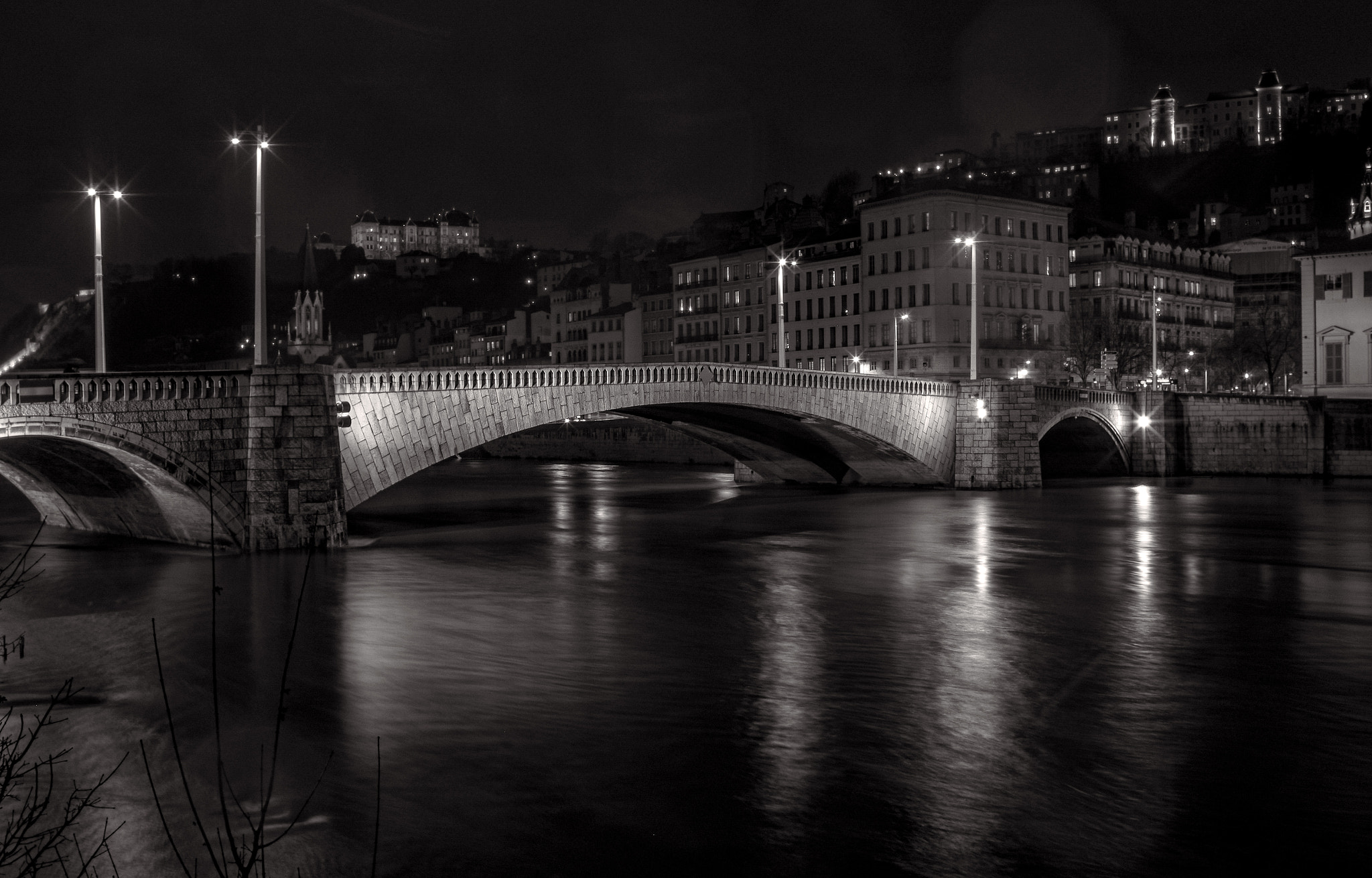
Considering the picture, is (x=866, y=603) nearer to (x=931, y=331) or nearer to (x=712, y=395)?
(x=712, y=395)

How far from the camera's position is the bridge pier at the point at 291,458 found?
93.5 feet

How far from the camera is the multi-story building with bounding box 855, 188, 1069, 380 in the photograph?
84500mm

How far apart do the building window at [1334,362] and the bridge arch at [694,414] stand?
23829mm

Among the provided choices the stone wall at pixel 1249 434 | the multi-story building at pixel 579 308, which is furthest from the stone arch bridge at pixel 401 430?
the multi-story building at pixel 579 308

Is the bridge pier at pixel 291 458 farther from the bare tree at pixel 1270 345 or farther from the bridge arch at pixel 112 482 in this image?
the bare tree at pixel 1270 345

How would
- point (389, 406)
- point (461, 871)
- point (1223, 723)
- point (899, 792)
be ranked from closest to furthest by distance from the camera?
point (461, 871), point (899, 792), point (1223, 723), point (389, 406)

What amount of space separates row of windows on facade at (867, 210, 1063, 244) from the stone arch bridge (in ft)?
91.7

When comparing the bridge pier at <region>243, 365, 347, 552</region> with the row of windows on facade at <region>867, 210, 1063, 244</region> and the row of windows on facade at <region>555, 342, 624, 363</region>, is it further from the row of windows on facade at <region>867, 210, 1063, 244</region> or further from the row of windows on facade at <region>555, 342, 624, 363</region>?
the row of windows on facade at <region>555, 342, 624, 363</region>

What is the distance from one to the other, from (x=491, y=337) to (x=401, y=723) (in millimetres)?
119422

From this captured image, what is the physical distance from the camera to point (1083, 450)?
218ft

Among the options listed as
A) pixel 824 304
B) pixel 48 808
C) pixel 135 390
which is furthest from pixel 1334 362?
pixel 48 808

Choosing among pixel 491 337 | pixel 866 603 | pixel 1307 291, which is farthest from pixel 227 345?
pixel 866 603

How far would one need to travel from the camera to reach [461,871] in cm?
1077

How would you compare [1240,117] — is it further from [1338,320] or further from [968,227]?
[1338,320]
